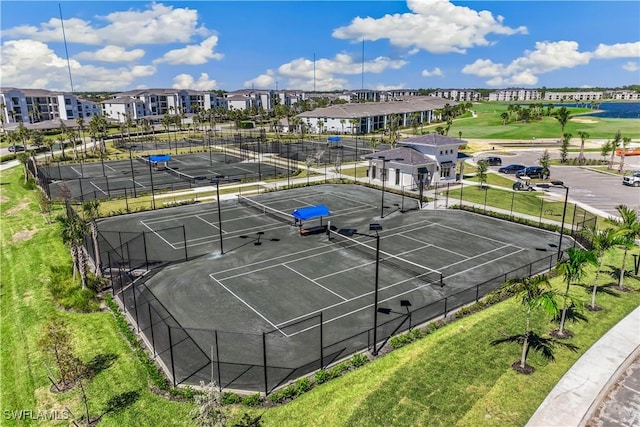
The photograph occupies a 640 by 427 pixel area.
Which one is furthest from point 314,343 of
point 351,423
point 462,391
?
point 462,391

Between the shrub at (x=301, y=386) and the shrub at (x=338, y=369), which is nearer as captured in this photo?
the shrub at (x=301, y=386)

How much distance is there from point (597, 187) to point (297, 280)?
5194 cm

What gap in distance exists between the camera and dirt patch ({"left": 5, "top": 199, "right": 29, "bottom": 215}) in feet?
155

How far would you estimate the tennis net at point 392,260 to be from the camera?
2977 centimetres

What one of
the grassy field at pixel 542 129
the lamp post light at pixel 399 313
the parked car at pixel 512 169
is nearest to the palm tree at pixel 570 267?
the lamp post light at pixel 399 313

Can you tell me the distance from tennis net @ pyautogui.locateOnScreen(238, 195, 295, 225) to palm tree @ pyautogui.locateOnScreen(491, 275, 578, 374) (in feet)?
87.0

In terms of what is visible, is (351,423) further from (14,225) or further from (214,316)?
(14,225)

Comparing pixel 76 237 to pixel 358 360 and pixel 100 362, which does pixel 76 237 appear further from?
pixel 358 360

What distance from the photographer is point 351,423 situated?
1579 centimetres

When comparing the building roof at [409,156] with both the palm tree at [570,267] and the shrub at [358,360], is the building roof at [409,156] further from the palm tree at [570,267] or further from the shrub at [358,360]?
the shrub at [358,360]

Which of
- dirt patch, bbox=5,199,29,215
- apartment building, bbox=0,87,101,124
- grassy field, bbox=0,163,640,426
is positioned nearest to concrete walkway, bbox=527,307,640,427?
grassy field, bbox=0,163,640,426

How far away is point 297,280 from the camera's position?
96.7 ft

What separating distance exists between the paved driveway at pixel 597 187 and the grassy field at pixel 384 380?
29.1 metres

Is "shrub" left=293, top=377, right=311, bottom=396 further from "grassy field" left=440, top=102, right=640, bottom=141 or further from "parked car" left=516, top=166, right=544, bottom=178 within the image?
"grassy field" left=440, top=102, right=640, bottom=141
